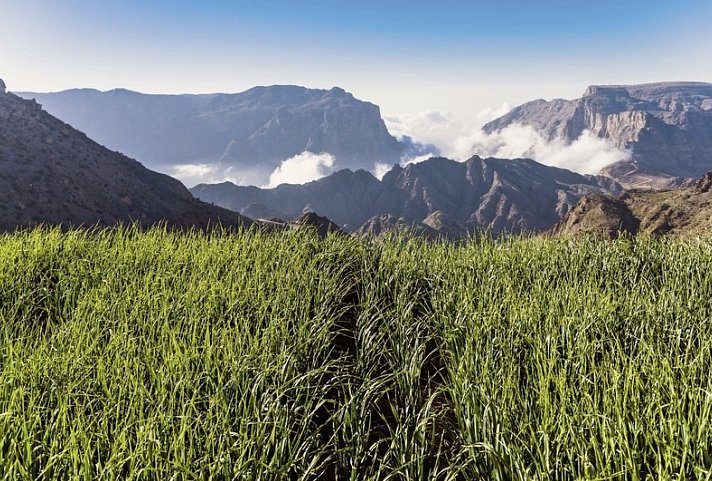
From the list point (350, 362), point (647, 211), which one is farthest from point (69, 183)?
point (647, 211)

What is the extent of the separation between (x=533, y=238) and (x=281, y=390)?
6.25 meters

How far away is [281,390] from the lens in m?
3.25

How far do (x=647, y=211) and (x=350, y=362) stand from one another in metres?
82.7

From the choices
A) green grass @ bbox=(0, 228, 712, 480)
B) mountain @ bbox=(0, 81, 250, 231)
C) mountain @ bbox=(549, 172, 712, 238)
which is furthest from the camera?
mountain @ bbox=(549, 172, 712, 238)

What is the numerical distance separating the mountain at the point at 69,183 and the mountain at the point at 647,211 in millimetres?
53885

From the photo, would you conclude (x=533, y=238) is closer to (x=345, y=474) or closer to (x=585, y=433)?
(x=585, y=433)

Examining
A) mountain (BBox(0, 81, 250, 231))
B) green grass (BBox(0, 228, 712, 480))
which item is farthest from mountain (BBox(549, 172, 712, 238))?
mountain (BBox(0, 81, 250, 231))

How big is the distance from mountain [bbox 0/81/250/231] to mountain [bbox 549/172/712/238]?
53885 millimetres

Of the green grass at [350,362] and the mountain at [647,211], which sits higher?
the green grass at [350,362]

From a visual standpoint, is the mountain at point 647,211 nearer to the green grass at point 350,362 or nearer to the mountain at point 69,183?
the green grass at point 350,362

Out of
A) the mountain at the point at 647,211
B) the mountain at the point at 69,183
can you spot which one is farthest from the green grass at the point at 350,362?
the mountain at the point at 647,211

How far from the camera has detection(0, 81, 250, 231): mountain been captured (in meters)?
45.6

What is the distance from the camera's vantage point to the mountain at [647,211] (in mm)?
60491

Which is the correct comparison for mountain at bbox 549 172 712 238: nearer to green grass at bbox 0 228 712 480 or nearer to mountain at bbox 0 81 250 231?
green grass at bbox 0 228 712 480
